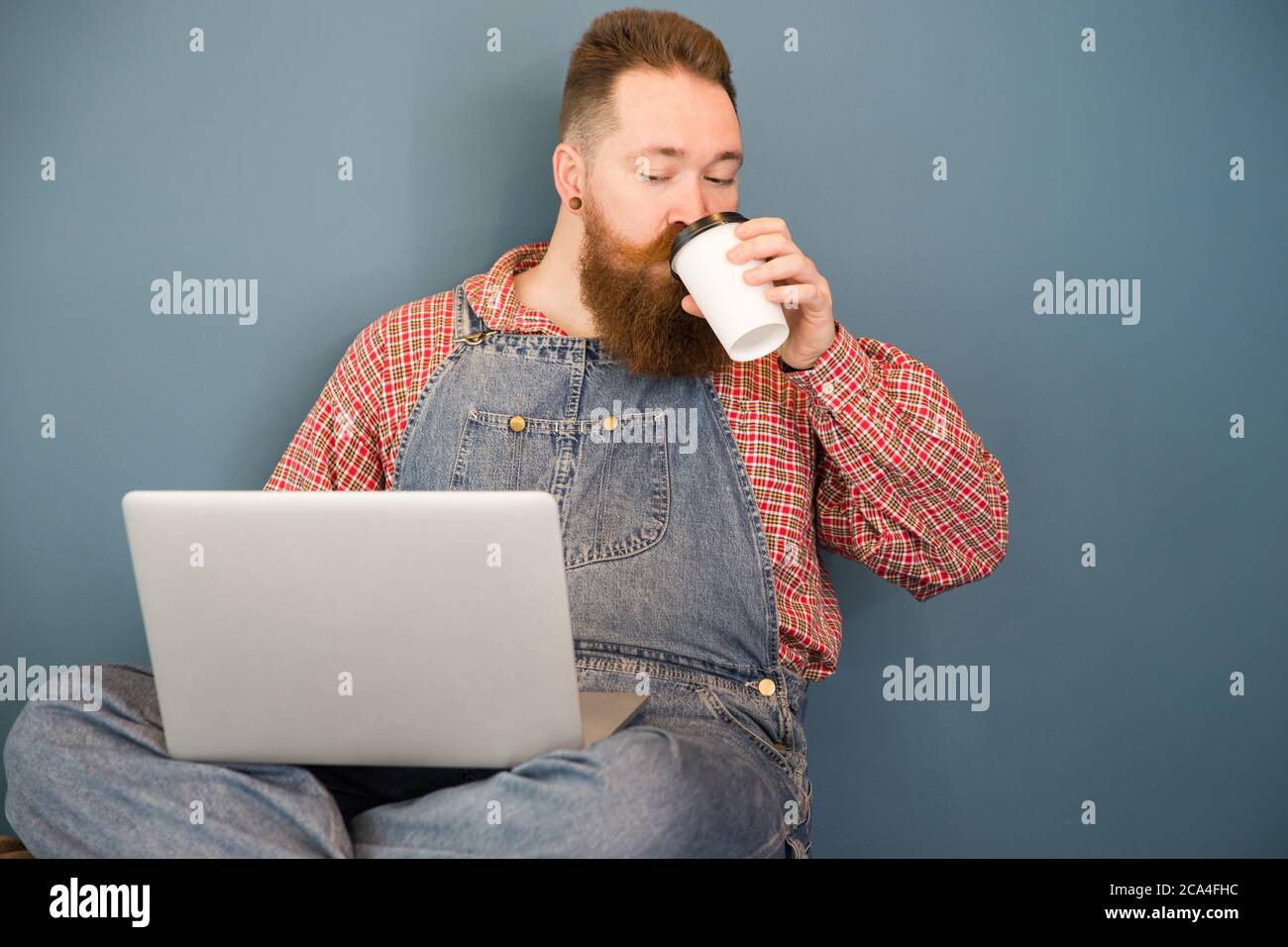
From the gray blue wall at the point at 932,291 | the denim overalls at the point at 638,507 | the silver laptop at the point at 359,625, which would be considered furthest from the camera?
the gray blue wall at the point at 932,291

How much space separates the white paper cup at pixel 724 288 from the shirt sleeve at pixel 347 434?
0.52 meters

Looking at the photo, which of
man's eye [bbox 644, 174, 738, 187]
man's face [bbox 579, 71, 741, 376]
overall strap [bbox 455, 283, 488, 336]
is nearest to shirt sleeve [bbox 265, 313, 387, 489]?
overall strap [bbox 455, 283, 488, 336]

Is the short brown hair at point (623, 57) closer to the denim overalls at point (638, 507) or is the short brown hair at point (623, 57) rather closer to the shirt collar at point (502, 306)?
the shirt collar at point (502, 306)

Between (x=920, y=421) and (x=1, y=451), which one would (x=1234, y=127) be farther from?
(x=1, y=451)

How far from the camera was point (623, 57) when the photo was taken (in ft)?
5.50

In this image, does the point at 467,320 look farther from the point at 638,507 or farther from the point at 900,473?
the point at 900,473

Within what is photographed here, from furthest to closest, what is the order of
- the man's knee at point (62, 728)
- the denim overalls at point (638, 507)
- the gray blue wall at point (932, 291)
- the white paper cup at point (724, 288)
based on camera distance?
the gray blue wall at point (932, 291), the denim overalls at point (638, 507), the white paper cup at point (724, 288), the man's knee at point (62, 728)

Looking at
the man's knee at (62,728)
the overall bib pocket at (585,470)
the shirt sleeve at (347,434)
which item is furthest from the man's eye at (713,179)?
Answer: the man's knee at (62,728)

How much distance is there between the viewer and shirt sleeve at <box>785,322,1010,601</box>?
154 cm

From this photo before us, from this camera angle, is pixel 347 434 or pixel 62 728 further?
pixel 347 434

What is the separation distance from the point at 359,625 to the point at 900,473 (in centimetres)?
78

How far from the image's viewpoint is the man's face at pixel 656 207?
5.32 feet

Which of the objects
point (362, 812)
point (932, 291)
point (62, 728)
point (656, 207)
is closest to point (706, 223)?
point (656, 207)
